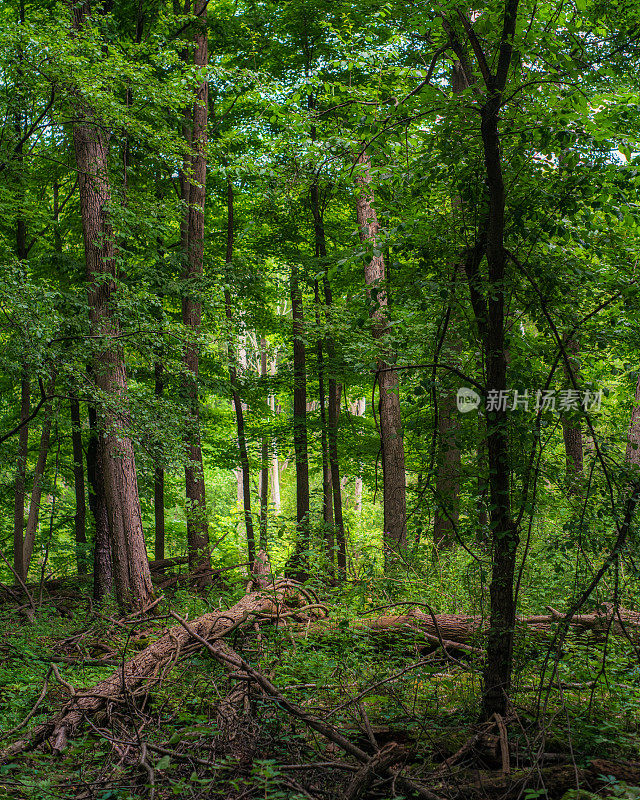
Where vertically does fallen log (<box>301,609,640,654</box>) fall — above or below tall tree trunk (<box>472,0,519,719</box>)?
below

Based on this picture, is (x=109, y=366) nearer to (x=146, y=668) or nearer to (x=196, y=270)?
(x=196, y=270)

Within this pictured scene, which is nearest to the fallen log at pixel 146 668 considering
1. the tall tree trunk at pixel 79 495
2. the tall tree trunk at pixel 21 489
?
the tall tree trunk at pixel 21 489

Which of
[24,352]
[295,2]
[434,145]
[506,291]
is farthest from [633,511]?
[295,2]

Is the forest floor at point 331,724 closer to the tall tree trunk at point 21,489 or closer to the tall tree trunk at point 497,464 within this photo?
the tall tree trunk at point 497,464

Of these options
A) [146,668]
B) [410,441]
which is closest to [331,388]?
[410,441]

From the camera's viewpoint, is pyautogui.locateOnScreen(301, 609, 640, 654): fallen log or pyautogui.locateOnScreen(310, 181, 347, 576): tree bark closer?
pyautogui.locateOnScreen(301, 609, 640, 654): fallen log

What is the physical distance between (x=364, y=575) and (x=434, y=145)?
5048 millimetres

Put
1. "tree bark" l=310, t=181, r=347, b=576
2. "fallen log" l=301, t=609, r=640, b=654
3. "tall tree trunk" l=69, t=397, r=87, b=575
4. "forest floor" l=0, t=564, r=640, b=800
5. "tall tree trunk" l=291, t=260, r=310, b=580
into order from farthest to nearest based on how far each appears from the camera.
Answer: "tall tree trunk" l=291, t=260, r=310, b=580 < "tree bark" l=310, t=181, r=347, b=576 < "tall tree trunk" l=69, t=397, r=87, b=575 < "fallen log" l=301, t=609, r=640, b=654 < "forest floor" l=0, t=564, r=640, b=800

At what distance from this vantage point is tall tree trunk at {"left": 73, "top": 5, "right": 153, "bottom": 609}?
10500 millimetres

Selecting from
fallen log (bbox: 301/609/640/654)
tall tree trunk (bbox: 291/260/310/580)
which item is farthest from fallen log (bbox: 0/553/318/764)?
tall tree trunk (bbox: 291/260/310/580)

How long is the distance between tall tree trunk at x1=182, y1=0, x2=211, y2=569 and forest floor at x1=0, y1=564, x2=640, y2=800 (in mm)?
5251

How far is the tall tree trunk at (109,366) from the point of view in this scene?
10500mm

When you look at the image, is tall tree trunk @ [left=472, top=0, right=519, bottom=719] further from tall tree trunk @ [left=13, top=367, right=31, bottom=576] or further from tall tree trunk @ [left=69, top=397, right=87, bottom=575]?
tall tree trunk @ [left=69, top=397, right=87, bottom=575]

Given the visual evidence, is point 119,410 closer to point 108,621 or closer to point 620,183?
point 108,621
